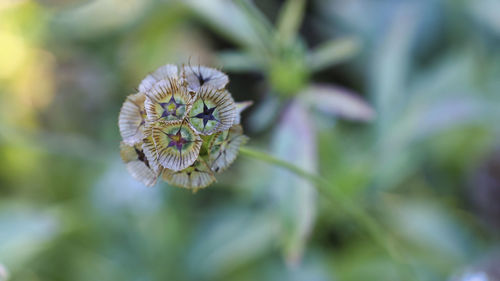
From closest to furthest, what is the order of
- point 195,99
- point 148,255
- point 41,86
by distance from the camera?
point 195,99 → point 148,255 → point 41,86

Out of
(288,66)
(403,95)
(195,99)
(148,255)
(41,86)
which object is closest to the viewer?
(195,99)

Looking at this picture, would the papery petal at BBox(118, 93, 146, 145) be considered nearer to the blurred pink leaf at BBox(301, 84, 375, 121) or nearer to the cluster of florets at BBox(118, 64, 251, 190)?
the cluster of florets at BBox(118, 64, 251, 190)

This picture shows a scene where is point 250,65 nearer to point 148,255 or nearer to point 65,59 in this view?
point 148,255

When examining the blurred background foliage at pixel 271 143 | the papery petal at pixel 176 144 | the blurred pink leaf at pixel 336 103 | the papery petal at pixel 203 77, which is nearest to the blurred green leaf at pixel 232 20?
the blurred background foliage at pixel 271 143

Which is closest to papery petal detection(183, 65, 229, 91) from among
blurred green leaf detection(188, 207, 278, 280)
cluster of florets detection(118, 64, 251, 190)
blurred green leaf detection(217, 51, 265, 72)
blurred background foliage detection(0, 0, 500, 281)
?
cluster of florets detection(118, 64, 251, 190)

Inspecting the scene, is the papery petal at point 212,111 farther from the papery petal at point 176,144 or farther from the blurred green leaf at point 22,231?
the blurred green leaf at point 22,231

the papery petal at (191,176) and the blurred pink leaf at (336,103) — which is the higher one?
the blurred pink leaf at (336,103)

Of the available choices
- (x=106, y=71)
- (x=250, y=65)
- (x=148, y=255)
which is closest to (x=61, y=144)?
(x=106, y=71)
